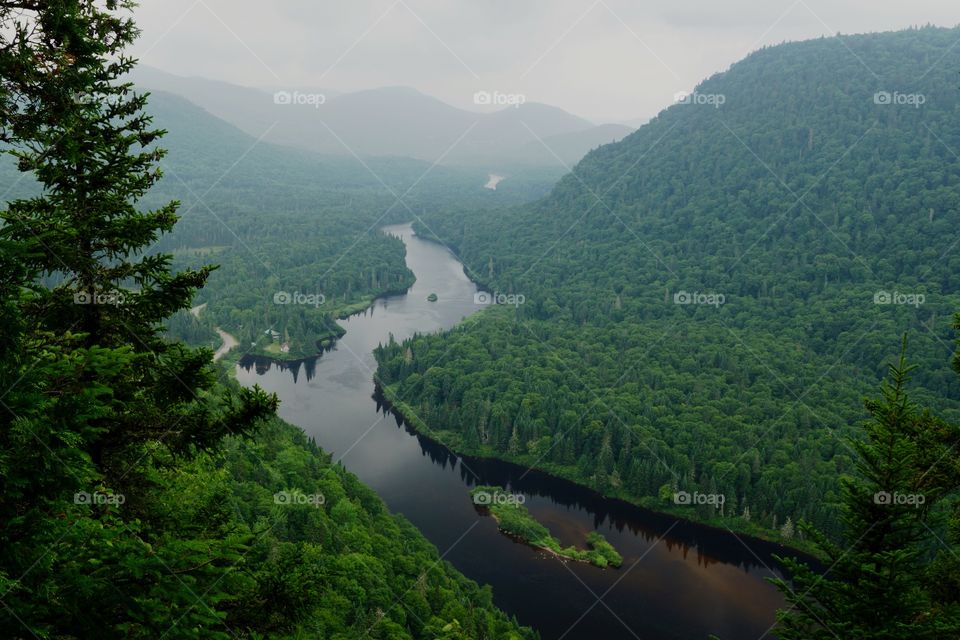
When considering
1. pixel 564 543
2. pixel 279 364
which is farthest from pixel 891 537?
pixel 279 364

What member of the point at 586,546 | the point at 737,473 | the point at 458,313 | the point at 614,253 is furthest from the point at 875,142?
the point at 586,546

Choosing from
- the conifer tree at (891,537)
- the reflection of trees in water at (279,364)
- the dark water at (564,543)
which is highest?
the conifer tree at (891,537)

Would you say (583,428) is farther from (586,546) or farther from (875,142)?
(875,142)

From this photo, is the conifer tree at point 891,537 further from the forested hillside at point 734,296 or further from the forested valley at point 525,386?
the forested hillside at point 734,296

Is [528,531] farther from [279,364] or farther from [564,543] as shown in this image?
[279,364]

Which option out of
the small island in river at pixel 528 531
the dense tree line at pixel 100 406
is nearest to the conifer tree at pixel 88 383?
the dense tree line at pixel 100 406
